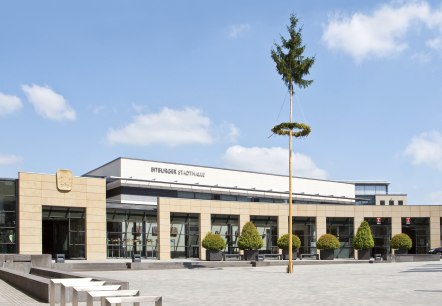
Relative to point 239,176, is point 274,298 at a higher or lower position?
lower

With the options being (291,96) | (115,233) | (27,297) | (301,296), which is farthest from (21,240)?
(301,296)

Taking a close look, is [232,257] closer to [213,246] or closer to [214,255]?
[214,255]

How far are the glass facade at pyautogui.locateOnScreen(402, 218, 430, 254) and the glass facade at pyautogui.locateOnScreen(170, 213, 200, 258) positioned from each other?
22677mm

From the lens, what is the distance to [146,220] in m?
58.2

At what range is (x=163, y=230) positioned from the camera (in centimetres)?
5484

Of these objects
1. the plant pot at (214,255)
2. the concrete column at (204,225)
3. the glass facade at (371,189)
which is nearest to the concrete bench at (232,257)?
the plant pot at (214,255)

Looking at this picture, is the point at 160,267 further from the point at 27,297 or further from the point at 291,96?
the point at 27,297

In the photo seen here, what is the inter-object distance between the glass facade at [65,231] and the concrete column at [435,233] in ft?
120

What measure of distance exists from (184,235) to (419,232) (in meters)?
26.4

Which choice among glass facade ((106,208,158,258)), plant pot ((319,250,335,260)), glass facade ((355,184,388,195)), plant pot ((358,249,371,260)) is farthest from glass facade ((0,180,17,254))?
glass facade ((355,184,388,195))

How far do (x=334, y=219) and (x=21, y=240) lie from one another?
33646 millimetres

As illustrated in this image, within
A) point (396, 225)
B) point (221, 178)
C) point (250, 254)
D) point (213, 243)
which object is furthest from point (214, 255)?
point (221, 178)

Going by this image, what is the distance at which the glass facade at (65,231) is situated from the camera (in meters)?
49.5

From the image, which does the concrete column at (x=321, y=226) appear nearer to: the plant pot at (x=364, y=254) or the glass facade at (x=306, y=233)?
the glass facade at (x=306, y=233)
